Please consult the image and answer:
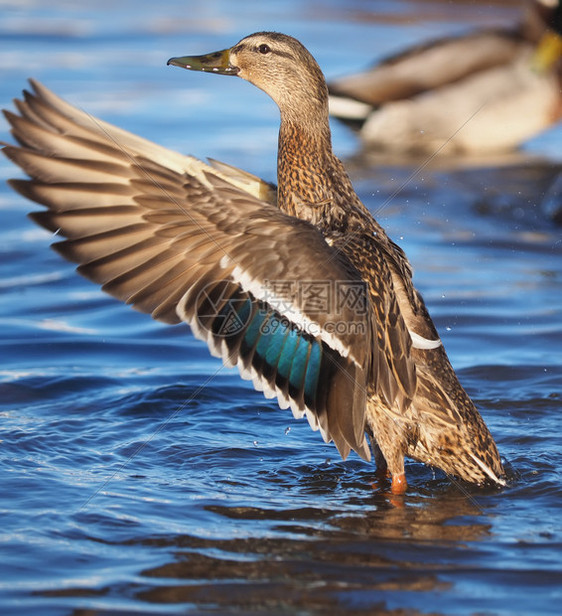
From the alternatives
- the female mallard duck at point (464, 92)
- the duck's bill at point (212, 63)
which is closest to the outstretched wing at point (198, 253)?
the duck's bill at point (212, 63)

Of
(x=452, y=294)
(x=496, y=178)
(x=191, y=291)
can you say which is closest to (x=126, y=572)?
(x=191, y=291)

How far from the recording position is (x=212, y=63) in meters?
4.91

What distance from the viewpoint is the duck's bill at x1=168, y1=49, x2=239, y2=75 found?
477 cm

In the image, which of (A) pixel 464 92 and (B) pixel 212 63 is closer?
(B) pixel 212 63

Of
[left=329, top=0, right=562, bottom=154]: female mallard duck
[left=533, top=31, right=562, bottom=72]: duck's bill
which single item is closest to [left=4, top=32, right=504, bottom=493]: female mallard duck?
[left=329, top=0, right=562, bottom=154]: female mallard duck

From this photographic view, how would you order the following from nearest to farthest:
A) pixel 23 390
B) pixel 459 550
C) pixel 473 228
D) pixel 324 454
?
pixel 459 550
pixel 324 454
pixel 23 390
pixel 473 228

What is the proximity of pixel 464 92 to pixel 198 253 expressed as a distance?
691cm

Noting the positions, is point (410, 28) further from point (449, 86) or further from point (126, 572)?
point (126, 572)

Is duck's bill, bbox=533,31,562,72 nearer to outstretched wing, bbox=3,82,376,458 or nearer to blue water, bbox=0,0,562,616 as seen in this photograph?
blue water, bbox=0,0,562,616

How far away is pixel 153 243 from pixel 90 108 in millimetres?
7024

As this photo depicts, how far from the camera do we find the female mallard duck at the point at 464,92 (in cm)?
1013

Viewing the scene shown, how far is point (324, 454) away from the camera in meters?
4.81

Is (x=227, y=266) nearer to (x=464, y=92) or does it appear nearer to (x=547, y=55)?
(x=464, y=92)

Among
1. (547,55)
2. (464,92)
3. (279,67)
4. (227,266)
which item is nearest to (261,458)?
(227,266)
